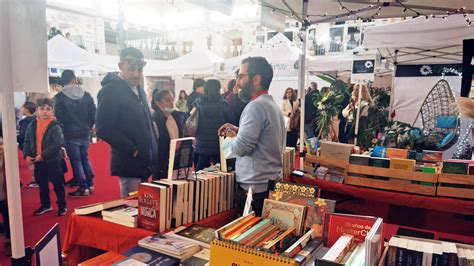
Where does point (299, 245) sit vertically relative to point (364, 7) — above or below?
below

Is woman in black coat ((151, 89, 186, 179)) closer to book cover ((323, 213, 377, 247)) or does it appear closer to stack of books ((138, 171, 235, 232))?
stack of books ((138, 171, 235, 232))

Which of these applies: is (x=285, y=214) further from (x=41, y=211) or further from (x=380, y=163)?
(x=41, y=211)

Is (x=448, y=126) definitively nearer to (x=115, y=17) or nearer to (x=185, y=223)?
(x=185, y=223)

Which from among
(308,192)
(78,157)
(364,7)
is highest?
(364,7)

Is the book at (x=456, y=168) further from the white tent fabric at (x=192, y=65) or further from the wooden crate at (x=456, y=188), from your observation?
the white tent fabric at (x=192, y=65)

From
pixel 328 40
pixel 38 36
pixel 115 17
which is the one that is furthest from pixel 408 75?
pixel 115 17

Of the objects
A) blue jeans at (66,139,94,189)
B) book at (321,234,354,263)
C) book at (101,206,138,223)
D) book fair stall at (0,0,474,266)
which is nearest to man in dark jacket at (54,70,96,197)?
blue jeans at (66,139,94,189)

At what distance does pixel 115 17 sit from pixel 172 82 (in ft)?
14.2

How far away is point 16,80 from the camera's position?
41.0 inches

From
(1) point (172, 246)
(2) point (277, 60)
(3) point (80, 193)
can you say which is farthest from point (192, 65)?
(1) point (172, 246)

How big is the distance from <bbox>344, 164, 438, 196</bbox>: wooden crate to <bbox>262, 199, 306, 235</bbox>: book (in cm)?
126

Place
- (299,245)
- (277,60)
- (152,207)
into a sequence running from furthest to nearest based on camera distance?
(277,60)
(152,207)
(299,245)

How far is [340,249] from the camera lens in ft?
3.48

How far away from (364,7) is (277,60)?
2.01 meters
